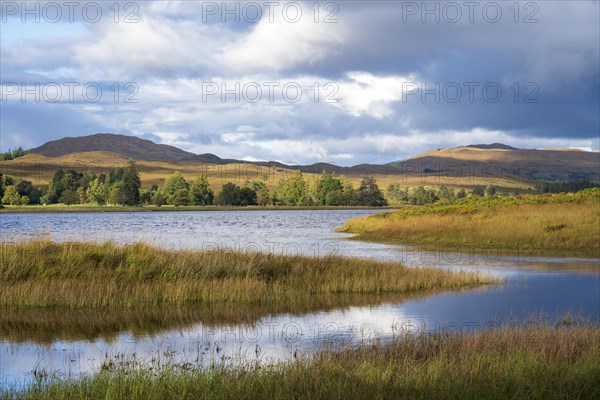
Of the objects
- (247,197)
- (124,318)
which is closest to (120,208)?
(247,197)

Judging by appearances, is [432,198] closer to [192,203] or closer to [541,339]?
[192,203]

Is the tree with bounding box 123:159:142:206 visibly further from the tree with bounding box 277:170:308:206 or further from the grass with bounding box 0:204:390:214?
the tree with bounding box 277:170:308:206

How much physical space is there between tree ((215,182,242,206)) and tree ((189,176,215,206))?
2692 mm

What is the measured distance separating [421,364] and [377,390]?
3.35 m

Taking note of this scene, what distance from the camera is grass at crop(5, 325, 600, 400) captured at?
11.6m

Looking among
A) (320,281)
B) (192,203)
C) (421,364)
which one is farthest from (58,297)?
(192,203)

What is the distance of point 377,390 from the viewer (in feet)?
37.9

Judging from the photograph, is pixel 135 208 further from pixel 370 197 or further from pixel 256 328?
pixel 256 328

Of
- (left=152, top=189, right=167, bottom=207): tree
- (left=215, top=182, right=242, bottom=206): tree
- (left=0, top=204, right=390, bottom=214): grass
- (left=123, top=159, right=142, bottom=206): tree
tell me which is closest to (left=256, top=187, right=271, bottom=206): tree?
(left=0, top=204, right=390, bottom=214): grass

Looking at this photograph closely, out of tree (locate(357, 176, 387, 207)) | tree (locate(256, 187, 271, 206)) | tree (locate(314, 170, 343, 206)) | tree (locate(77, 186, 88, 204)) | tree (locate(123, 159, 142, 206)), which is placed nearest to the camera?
tree (locate(123, 159, 142, 206))

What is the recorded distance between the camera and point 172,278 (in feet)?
91.6

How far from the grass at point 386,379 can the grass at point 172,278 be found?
35.1ft

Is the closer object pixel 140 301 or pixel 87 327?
pixel 87 327

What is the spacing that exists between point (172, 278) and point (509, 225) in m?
33.9
